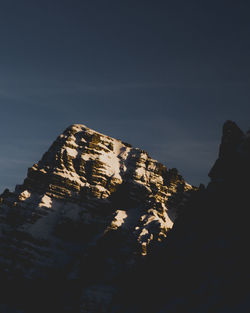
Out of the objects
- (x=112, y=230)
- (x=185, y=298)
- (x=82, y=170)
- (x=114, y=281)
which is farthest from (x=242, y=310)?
(x=82, y=170)

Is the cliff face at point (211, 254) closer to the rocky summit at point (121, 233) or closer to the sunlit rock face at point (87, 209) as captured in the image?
the rocky summit at point (121, 233)

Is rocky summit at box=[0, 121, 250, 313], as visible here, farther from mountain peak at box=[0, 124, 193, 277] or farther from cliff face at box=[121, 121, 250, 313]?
mountain peak at box=[0, 124, 193, 277]

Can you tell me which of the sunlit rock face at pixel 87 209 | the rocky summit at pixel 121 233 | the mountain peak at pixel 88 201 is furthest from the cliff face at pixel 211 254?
the mountain peak at pixel 88 201

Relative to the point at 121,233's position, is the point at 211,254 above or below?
below

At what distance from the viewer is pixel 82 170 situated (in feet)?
487

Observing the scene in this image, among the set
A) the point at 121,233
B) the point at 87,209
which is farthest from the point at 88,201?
the point at 121,233

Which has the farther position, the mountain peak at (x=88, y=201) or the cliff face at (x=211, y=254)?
the mountain peak at (x=88, y=201)

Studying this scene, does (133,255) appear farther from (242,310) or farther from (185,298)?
(242,310)

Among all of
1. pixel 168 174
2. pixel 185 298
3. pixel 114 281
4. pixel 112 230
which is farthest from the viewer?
pixel 168 174

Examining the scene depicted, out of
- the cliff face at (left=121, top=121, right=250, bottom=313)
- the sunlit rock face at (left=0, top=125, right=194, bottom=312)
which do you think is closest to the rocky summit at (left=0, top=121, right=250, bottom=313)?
the cliff face at (left=121, top=121, right=250, bottom=313)

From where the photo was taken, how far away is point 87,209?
139875 mm

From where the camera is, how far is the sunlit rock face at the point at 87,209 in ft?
361

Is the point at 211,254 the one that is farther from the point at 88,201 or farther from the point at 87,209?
the point at 88,201

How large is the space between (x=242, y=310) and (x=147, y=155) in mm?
132892
